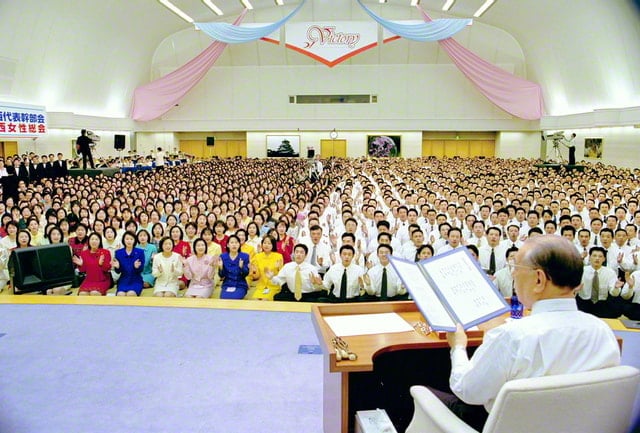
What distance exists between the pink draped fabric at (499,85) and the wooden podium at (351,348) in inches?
934

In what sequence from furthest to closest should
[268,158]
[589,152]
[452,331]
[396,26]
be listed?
[268,158], [589,152], [396,26], [452,331]

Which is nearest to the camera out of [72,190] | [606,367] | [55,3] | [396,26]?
[606,367]

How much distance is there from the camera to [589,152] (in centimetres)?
2275

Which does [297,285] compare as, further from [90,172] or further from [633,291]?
[90,172]

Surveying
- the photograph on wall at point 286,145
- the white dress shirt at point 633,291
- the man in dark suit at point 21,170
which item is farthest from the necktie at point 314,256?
the photograph on wall at point 286,145

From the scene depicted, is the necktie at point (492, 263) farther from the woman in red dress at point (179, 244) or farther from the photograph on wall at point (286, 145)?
the photograph on wall at point (286, 145)

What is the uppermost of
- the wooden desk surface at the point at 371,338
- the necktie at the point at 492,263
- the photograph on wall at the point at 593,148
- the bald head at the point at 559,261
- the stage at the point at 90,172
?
the photograph on wall at the point at 593,148

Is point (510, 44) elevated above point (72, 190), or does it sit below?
above

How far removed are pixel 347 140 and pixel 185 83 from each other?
10.1 meters

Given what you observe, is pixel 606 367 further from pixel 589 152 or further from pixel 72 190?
pixel 589 152

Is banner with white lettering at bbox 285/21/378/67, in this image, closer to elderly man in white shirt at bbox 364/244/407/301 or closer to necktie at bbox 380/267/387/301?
elderly man in white shirt at bbox 364/244/407/301

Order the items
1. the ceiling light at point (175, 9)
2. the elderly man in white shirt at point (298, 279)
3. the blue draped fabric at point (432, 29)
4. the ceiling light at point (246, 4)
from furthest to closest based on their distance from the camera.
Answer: the ceiling light at point (246, 4) → the ceiling light at point (175, 9) → the blue draped fabric at point (432, 29) → the elderly man in white shirt at point (298, 279)

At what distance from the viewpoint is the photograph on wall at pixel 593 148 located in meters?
21.8

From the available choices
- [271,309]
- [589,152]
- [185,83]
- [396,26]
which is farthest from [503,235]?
[185,83]
